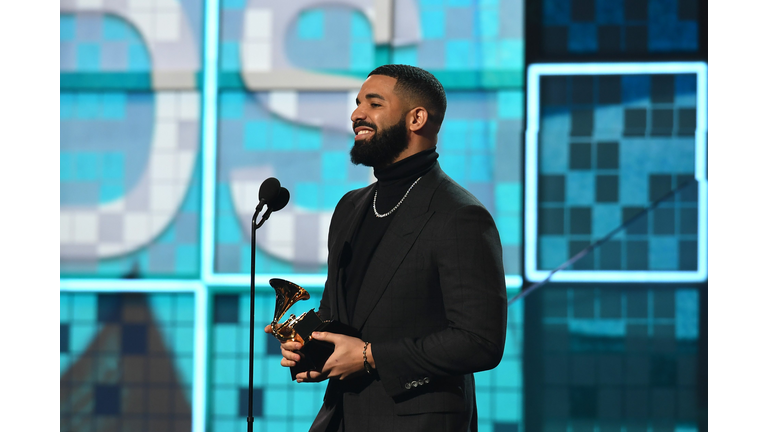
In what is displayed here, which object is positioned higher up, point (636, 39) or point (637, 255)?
point (636, 39)

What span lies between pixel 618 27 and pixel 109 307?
303 centimetres

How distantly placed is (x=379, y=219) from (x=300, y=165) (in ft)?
6.45

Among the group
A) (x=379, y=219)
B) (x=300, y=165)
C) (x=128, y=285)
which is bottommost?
(x=128, y=285)

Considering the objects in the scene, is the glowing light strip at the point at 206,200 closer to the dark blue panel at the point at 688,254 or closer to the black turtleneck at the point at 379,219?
the black turtleneck at the point at 379,219

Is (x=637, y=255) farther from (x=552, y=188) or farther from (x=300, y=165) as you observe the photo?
(x=300, y=165)

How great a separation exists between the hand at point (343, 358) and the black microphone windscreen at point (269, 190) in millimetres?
402

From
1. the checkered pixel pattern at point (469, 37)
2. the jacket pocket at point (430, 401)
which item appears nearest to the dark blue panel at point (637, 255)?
the checkered pixel pattern at point (469, 37)

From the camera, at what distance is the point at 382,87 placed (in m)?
1.64

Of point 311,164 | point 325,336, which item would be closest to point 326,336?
point 325,336

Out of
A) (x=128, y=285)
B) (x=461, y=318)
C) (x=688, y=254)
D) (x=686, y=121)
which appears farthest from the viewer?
(x=128, y=285)

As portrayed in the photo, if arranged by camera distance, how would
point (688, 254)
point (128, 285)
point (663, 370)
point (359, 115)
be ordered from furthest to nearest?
point (128, 285) < point (688, 254) < point (663, 370) < point (359, 115)

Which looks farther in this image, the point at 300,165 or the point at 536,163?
the point at 300,165

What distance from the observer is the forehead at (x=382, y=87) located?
1635mm

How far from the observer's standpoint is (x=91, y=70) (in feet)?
12.2
